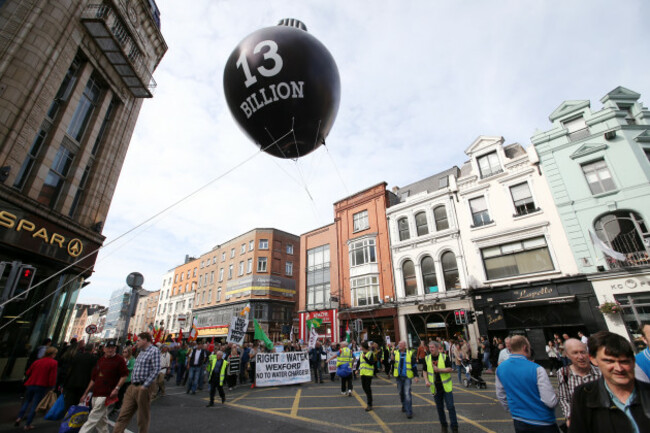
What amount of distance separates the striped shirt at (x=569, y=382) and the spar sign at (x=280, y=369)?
10.9m

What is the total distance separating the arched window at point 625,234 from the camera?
45.1ft

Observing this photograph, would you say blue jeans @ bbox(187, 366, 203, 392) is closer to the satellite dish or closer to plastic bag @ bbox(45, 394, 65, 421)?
the satellite dish

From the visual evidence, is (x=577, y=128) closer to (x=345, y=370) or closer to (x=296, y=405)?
(x=345, y=370)

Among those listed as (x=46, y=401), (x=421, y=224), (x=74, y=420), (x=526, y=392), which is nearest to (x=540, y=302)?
(x=421, y=224)

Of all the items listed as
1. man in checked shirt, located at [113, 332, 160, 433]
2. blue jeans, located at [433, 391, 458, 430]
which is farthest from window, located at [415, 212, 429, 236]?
man in checked shirt, located at [113, 332, 160, 433]

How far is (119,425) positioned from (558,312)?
1935cm

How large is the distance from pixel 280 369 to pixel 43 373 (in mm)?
8135

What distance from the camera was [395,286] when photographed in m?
22.1

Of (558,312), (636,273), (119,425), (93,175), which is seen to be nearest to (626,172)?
(636,273)

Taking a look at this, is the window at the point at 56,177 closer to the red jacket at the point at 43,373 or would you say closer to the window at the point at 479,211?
the red jacket at the point at 43,373

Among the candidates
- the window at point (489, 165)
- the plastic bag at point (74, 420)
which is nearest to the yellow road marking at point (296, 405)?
the plastic bag at point (74, 420)

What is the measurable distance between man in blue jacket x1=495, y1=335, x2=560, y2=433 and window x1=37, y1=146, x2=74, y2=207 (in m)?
16.8

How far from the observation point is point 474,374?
37.1 ft

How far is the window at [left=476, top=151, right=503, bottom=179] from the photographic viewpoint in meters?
19.6
